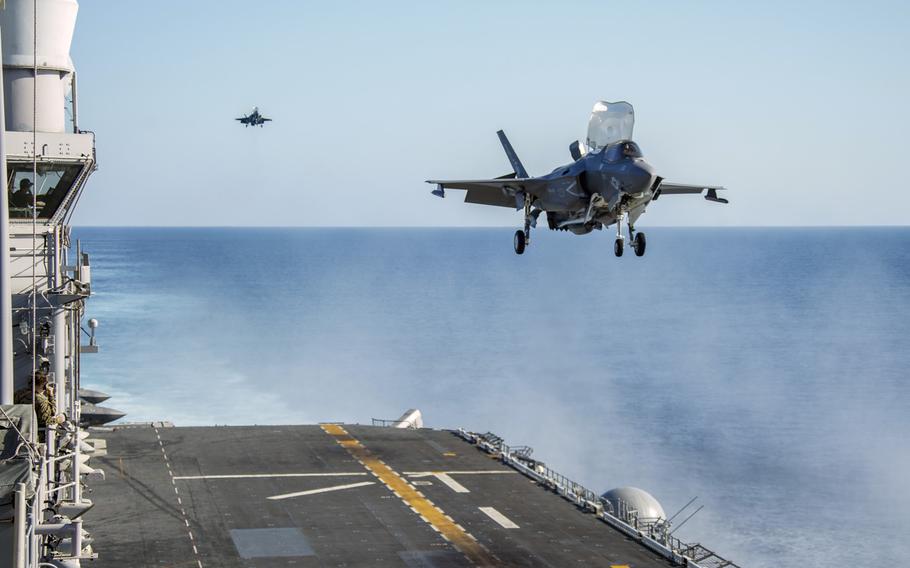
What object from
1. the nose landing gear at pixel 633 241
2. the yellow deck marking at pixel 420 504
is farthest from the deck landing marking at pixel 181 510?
the nose landing gear at pixel 633 241

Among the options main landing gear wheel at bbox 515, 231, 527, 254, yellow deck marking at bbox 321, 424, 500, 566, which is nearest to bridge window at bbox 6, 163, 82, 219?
main landing gear wheel at bbox 515, 231, 527, 254

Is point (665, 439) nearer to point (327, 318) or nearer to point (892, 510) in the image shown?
point (892, 510)

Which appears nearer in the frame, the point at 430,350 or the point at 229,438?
the point at 229,438

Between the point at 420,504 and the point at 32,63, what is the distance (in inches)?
749

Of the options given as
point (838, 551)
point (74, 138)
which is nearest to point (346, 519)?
point (74, 138)

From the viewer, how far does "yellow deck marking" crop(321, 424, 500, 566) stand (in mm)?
33938

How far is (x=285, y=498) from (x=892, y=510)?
148ft

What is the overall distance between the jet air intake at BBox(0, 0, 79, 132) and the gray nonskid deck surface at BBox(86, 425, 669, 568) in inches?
501

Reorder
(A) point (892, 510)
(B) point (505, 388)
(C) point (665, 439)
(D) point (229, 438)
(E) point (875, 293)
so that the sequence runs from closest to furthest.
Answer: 1. (D) point (229, 438)
2. (A) point (892, 510)
3. (C) point (665, 439)
4. (B) point (505, 388)
5. (E) point (875, 293)

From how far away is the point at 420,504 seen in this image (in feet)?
131

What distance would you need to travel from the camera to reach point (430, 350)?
413ft

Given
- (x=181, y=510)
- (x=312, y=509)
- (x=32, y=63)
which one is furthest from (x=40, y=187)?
(x=312, y=509)

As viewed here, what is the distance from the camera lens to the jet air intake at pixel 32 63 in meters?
33.8

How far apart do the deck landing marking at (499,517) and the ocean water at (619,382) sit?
25835 mm
